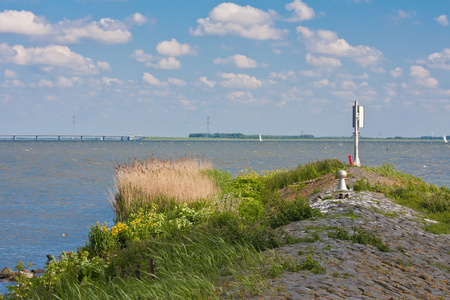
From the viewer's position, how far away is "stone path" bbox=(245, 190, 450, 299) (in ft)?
17.0

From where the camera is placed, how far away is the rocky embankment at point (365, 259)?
5.20m

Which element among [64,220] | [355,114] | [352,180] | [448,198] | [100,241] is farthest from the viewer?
[355,114]

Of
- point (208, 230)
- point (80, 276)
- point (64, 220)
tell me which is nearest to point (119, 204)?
point (64, 220)

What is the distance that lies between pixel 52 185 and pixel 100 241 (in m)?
21.9

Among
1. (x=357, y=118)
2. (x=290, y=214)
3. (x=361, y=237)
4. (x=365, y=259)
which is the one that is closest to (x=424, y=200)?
(x=290, y=214)

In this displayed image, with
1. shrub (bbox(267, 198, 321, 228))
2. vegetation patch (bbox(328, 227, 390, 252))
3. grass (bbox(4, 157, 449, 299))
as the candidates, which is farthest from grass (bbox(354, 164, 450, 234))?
vegetation patch (bbox(328, 227, 390, 252))

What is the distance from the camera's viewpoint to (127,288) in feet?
18.1

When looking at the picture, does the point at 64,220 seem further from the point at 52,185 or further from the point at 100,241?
the point at 52,185

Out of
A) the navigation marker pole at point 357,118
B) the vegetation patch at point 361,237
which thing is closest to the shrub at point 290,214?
the vegetation patch at point 361,237

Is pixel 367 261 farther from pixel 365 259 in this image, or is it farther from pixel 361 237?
pixel 361 237

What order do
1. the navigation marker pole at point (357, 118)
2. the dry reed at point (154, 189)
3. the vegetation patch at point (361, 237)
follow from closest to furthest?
1. the vegetation patch at point (361, 237)
2. the dry reed at point (154, 189)
3. the navigation marker pole at point (357, 118)

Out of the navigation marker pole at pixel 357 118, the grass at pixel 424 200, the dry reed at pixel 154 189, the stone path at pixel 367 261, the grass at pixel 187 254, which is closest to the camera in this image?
the stone path at pixel 367 261

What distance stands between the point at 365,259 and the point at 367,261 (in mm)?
90

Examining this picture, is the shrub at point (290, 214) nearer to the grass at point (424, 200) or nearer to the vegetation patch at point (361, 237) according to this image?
the vegetation patch at point (361, 237)
